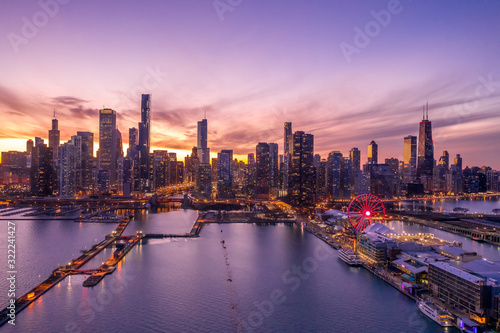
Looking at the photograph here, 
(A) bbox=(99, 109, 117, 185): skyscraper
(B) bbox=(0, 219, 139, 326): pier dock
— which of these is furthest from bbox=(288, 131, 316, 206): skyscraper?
(A) bbox=(99, 109, 117, 185): skyscraper

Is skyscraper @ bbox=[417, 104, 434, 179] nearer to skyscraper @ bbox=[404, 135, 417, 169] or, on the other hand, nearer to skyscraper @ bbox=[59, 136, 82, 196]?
skyscraper @ bbox=[404, 135, 417, 169]

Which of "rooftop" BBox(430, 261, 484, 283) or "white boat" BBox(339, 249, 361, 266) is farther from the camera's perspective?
"white boat" BBox(339, 249, 361, 266)

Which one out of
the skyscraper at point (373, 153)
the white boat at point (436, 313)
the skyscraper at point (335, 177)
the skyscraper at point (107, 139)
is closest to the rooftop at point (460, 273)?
the white boat at point (436, 313)

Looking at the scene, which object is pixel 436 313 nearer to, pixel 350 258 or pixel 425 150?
pixel 350 258

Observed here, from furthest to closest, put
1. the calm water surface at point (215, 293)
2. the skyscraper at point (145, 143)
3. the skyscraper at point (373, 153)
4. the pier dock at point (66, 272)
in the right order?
the skyscraper at point (373, 153) < the skyscraper at point (145, 143) < the pier dock at point (66, 272) < the calm water surface at point (215, 293)

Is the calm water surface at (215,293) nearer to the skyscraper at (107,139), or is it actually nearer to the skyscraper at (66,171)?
the skyscraper at (66,171)

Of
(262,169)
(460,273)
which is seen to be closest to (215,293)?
(460,273)
